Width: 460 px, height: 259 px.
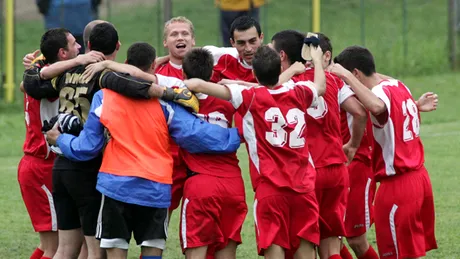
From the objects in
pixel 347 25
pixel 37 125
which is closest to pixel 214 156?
pixel 37 125

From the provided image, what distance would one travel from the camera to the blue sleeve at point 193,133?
8.01 metres

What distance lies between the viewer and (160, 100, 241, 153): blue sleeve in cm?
801

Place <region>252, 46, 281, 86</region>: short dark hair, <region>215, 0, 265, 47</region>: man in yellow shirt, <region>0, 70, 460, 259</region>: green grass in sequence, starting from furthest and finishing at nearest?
<region>215, 0, 265, 47</region>: man in yellow shirt → <region>0, 70, 460, 259</region>: green grass → <region>252, 46, 281, 86</region>: short dark hair

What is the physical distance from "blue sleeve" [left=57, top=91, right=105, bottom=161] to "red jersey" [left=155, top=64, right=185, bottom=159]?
20.5 inches

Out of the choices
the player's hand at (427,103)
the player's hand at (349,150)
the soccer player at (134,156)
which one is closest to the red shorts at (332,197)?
the player's hand at (349,150)

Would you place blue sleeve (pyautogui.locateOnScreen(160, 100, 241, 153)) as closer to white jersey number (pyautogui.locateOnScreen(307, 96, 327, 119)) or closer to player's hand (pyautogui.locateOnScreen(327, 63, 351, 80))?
white jersey number (pyautogui.locateOnScreen(307, 96, 327, 119))

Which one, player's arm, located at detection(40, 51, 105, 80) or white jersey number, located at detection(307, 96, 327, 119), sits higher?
player's arm, located at detection(40, 51, 105, 80)

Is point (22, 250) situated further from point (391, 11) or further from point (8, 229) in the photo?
point (391, 11)

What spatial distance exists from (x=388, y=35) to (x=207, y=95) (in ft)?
56.3

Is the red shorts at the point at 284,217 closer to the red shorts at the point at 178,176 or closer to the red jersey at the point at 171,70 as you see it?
the red shorts at the point at 178,176

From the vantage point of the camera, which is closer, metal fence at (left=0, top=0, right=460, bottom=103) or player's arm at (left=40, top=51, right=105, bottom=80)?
player's arm at (left=40, top=51, right=105, bottom=80)

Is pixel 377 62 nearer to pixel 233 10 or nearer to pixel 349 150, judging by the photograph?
pixel 233 10

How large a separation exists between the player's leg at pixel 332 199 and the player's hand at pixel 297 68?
0.82 metres

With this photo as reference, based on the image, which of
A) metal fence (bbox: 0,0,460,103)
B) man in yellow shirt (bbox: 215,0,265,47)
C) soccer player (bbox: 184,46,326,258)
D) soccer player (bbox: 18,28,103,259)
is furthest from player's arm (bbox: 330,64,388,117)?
Answer: metal fence (bbox: 0,0,460,103)
